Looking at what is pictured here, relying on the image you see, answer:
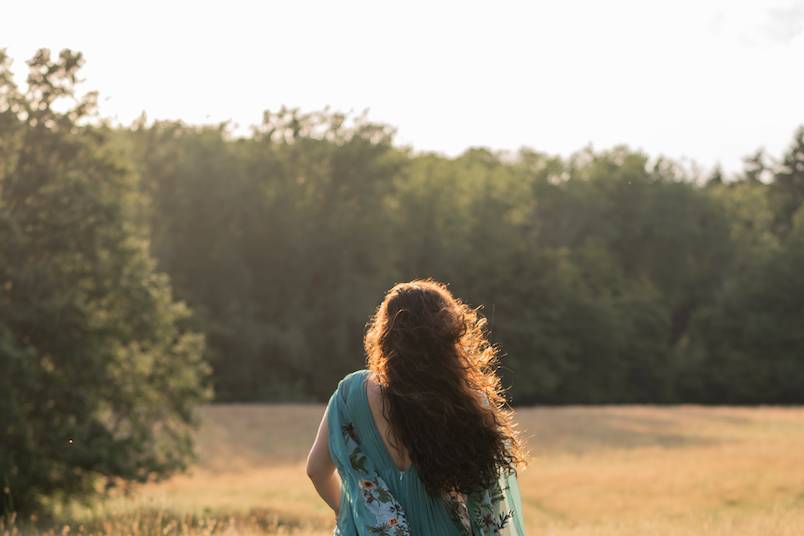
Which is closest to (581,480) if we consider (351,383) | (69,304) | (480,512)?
(69,304)

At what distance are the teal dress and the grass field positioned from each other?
3643 millimetres

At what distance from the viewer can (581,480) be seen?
2069 cm

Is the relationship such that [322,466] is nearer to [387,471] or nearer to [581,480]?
[387,471]

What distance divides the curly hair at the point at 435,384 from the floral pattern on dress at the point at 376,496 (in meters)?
0.14

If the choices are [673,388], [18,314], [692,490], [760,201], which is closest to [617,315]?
[673,388]

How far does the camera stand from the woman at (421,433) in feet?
12.9

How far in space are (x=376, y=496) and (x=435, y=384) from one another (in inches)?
19.8

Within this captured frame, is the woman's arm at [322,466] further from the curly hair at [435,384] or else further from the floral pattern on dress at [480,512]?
the floral pattern on dress at [480,512]

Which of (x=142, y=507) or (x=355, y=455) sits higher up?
(x=355, y=455)

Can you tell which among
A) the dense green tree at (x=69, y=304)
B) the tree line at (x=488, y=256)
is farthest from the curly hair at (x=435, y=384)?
the tree line at (x=488, y=256)

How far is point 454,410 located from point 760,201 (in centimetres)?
6403

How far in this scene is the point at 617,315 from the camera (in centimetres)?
5628

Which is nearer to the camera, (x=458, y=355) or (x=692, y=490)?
(x=458, y=355)

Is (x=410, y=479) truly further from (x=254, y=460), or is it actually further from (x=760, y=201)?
(x=760, y=201)
